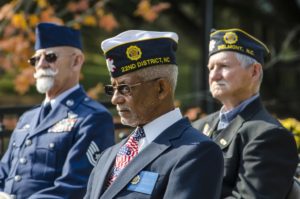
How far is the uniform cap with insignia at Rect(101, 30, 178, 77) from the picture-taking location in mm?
3160

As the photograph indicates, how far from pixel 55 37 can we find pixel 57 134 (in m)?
0.72

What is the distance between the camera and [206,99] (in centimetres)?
774

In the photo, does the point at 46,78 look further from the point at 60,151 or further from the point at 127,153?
the point at 127,153

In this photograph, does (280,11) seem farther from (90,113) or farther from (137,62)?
(137,62)

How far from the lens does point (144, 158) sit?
3068 mm

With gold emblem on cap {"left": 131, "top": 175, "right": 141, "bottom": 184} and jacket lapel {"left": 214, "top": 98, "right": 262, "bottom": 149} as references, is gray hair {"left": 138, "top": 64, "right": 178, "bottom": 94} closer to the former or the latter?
gold emblem on cap {"left": 131, "top": 175, "right": 141, "bottom": 184}

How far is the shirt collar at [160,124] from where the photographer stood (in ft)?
10.3

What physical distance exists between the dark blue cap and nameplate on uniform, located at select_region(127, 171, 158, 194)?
2.04 m

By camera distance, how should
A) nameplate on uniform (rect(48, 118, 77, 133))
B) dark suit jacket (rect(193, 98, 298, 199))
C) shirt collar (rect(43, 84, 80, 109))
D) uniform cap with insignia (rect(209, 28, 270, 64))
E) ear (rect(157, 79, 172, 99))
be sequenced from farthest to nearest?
shirt collar (rect(43, 84, 80, 109)) → nameplate on uniform (rect(48, 118, 77, 133)) → uniform cap with insignia (rect(209, 28, 270, 64)) → dark suit jacket (rect(193, 98, 298, 199)) → ear (rect(157, 79, 172, 99))

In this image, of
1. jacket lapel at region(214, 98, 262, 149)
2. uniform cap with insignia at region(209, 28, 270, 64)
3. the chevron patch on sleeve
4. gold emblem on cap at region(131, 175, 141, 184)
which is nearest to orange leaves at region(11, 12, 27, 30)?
the chevron patch on sleeve

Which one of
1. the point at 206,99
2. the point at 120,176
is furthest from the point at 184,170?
the point at 206,99

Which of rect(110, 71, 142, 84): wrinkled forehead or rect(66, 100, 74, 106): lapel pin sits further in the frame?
rect(66, 100, 74, 106): lapel pin

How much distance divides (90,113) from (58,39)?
637mm

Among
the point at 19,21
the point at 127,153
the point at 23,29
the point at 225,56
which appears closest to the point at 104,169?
the point at 127,153
